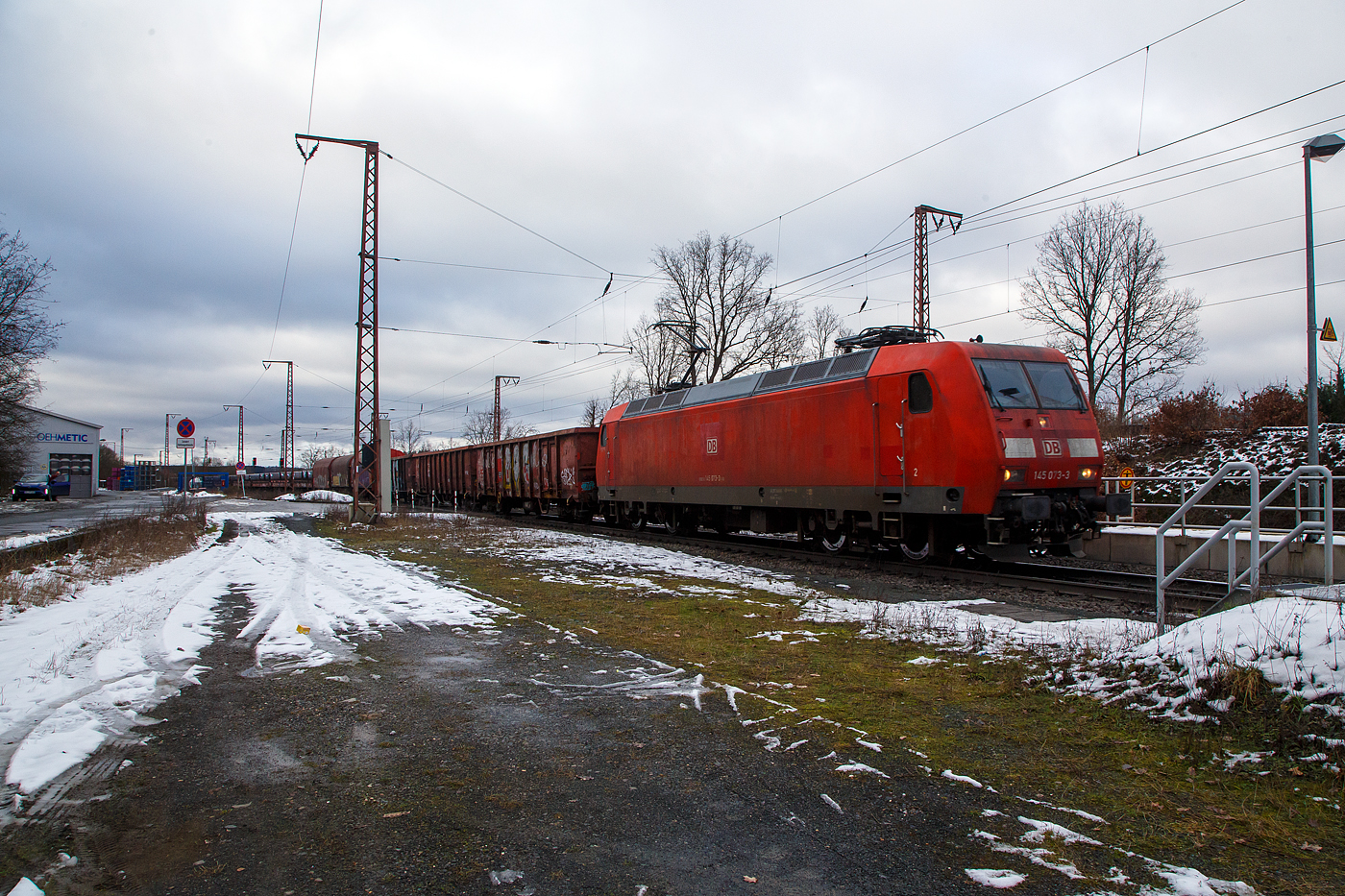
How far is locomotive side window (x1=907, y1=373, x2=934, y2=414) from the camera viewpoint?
10865 millimetres

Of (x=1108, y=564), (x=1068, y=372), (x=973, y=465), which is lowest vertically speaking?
(x=1108, y=564)

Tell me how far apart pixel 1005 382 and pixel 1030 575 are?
2788mm

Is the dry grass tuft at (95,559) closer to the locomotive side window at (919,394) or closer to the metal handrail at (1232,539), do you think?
the metal handrail at (1232,539)

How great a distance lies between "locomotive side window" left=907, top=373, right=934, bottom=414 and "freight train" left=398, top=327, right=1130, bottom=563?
19 mm

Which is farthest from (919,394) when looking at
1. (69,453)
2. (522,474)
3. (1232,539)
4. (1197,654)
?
(69,453)

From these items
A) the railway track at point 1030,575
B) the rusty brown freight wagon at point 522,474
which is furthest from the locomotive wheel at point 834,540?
the rusty brown freight wagon at point 522,474

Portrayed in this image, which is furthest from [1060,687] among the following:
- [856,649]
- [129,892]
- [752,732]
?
[129,892]

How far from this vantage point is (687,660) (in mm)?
5816

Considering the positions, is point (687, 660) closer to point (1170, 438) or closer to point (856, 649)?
point (856, 649)

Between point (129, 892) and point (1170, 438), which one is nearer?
point (129, 892)

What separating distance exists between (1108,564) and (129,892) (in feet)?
47.3

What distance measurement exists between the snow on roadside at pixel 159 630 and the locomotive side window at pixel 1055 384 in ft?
26.9

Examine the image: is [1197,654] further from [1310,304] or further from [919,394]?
[1310,304]

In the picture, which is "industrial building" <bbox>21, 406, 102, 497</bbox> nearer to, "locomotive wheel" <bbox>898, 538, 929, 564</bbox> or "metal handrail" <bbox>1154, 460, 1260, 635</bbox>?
"locomotive wheel" <bbox>898, 538, 929, 564</bbox>
